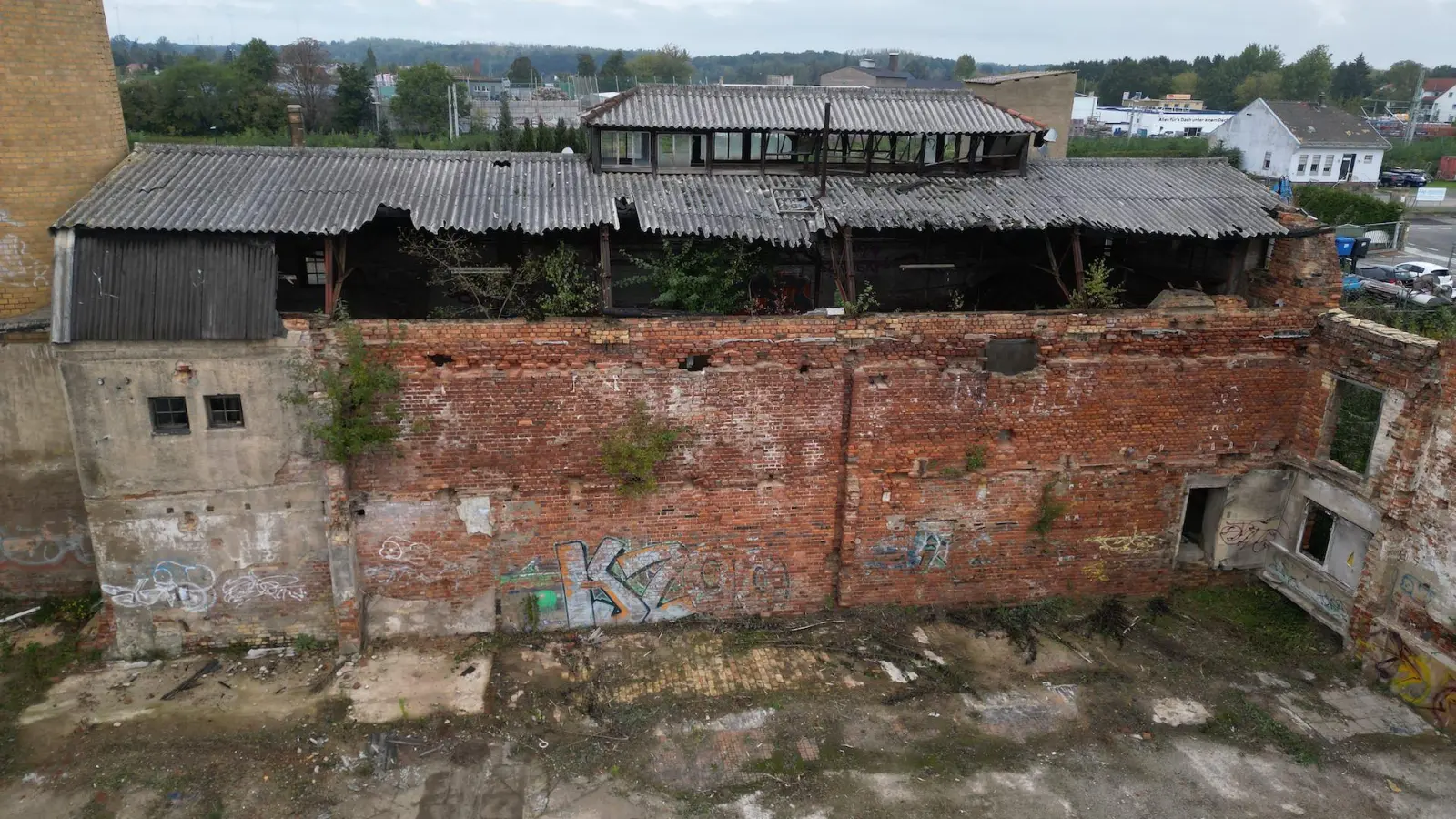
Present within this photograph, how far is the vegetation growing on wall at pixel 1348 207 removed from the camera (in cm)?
3722

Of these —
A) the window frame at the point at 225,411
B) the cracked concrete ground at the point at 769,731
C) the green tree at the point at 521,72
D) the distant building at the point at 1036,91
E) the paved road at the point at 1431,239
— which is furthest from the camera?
the green tree at the point at 521,72

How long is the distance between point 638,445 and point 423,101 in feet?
190

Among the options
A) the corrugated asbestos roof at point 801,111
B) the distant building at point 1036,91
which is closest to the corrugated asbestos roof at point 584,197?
the corrugated asbestos roof at point 801,111

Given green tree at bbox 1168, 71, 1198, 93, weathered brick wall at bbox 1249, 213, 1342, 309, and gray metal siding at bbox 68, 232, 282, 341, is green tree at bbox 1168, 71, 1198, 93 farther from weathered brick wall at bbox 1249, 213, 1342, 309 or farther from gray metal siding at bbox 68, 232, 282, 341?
gray metal siding at bbox 68, 232, 282, 341

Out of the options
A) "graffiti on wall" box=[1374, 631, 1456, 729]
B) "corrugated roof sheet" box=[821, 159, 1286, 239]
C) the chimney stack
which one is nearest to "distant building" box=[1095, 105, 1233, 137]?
"corrugated roof sheet" box=[821, 159, 1286, 239]

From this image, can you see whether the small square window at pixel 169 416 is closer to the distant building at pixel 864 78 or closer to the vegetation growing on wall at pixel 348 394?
the vegetation growing on wall at pixel 348 394

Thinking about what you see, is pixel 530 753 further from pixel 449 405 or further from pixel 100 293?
pixel 100 293

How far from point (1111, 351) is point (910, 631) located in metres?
4.88

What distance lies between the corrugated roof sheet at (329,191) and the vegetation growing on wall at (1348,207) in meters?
37.1

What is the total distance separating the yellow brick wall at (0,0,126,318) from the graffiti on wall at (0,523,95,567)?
3.20m

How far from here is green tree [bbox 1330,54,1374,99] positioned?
3617 inches

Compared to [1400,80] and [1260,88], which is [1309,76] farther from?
[1400,80]

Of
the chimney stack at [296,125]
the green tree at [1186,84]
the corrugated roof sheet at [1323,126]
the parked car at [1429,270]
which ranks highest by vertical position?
the green tree at [1186,84]

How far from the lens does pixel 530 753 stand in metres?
10.0
